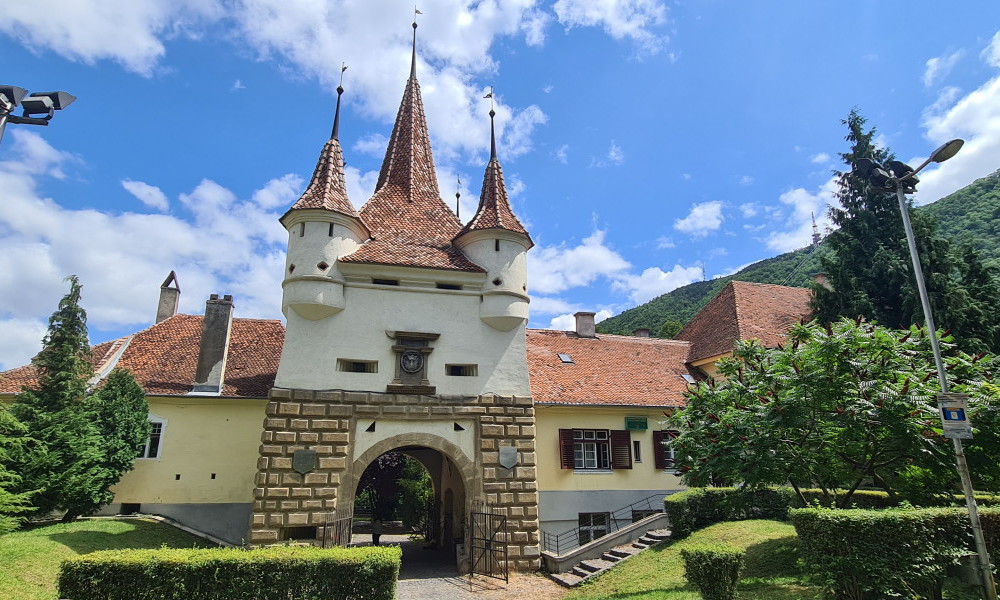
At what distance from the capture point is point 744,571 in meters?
11.7

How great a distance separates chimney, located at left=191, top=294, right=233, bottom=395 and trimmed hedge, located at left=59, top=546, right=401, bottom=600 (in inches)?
382

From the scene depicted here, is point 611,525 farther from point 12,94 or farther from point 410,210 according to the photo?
point 12,94

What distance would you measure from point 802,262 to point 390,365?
5176 cm

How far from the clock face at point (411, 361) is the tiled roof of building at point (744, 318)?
1258 centimetres

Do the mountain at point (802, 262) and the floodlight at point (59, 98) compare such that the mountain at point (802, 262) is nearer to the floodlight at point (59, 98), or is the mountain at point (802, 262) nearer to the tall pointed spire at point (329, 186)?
the tall pointed spire at point (329, 186)

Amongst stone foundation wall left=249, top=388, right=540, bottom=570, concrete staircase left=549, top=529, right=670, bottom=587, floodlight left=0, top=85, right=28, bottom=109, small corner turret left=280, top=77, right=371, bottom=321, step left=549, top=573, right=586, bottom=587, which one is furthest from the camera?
small corner turret left=280, top=77, right=371, bottom=321

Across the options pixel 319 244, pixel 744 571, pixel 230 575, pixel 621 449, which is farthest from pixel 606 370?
pixel 230 575

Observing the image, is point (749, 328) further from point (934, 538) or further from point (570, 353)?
point (934, 538)

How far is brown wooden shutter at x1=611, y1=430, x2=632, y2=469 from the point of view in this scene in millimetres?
19797

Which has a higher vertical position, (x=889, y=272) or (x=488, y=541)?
(x=889, y=272)

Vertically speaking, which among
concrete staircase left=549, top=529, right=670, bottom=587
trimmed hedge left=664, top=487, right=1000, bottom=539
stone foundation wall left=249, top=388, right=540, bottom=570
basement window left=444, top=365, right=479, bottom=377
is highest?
basement window left=444, top=365, right=479, bottom=377

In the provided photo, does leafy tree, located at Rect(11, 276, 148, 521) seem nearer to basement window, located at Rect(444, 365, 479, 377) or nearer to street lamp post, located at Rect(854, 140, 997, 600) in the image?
basement window, located at Rect(444, 365, 479, 377)

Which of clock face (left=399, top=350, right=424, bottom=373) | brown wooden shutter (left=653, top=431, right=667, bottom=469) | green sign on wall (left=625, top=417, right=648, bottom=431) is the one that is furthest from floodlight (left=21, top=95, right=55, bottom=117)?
brown wooden shutter (left=653, top=431, right=667, bottom=469)

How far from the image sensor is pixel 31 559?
38.5 ft
